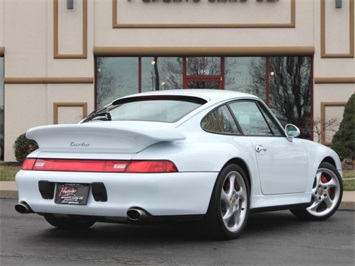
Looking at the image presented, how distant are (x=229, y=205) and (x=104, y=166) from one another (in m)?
1.19

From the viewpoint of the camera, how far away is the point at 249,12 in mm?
19750

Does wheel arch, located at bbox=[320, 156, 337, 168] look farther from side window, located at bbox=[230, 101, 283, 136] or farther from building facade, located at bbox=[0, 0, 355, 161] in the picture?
building facade, located at bbox=[0, 0, 355, 161]

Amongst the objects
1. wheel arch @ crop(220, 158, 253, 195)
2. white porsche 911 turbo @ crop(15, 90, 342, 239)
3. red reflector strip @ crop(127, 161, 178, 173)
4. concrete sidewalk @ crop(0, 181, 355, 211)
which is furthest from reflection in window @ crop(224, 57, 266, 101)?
red reflector strip @ crop(127, 161, 178, 173)

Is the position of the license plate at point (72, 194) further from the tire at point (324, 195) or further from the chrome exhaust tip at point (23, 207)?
the tire at point (324, 195)

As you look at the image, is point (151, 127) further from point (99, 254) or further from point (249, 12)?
point (249, 12)

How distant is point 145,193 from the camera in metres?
5.86

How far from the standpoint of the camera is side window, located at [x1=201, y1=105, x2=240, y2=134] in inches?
262

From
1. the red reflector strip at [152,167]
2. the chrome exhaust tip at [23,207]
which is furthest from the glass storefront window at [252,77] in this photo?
the red reflector strip at [152,167]

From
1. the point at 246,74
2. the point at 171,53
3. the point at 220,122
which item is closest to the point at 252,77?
the point at 246,74

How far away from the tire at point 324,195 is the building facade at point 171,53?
1146 cm

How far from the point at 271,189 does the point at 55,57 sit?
1361cm

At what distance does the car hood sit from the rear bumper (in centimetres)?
25

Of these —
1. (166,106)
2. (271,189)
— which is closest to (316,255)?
(271,189)

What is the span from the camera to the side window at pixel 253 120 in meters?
7.14
